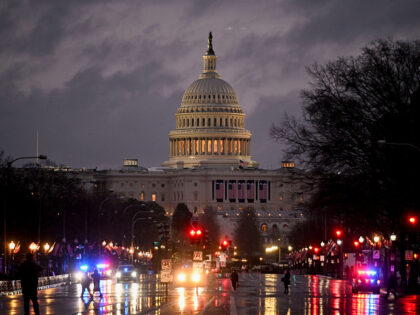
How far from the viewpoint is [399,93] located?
60906 millimetres

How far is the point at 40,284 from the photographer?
7656 centimetres

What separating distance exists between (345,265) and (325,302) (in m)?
56.0

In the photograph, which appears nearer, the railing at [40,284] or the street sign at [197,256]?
the railing at [40,284]

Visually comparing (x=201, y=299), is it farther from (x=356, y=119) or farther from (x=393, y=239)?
(x=393, y=239)

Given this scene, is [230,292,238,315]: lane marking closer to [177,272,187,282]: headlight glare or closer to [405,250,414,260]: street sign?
[405,250,414,260]: street sign

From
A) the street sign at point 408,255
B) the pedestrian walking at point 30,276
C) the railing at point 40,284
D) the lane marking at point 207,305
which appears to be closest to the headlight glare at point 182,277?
the railing at point 40,284

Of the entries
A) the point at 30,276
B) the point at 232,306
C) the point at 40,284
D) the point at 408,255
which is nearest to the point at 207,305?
the point at 232,306

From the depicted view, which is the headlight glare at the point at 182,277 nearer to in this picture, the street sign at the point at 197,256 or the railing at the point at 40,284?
the street sign at the point at 197,256

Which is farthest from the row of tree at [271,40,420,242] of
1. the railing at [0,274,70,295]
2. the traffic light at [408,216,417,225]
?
the railing at [0,274,70,295]

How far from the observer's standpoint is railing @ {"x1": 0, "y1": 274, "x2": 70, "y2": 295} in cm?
6550

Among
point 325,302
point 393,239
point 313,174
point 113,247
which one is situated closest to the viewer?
point 325,302

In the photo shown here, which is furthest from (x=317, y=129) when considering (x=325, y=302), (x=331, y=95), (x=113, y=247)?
(x=113, y=247)

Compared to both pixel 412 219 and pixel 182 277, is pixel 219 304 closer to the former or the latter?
pixel 412 219

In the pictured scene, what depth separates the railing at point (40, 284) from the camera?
65.5 m
